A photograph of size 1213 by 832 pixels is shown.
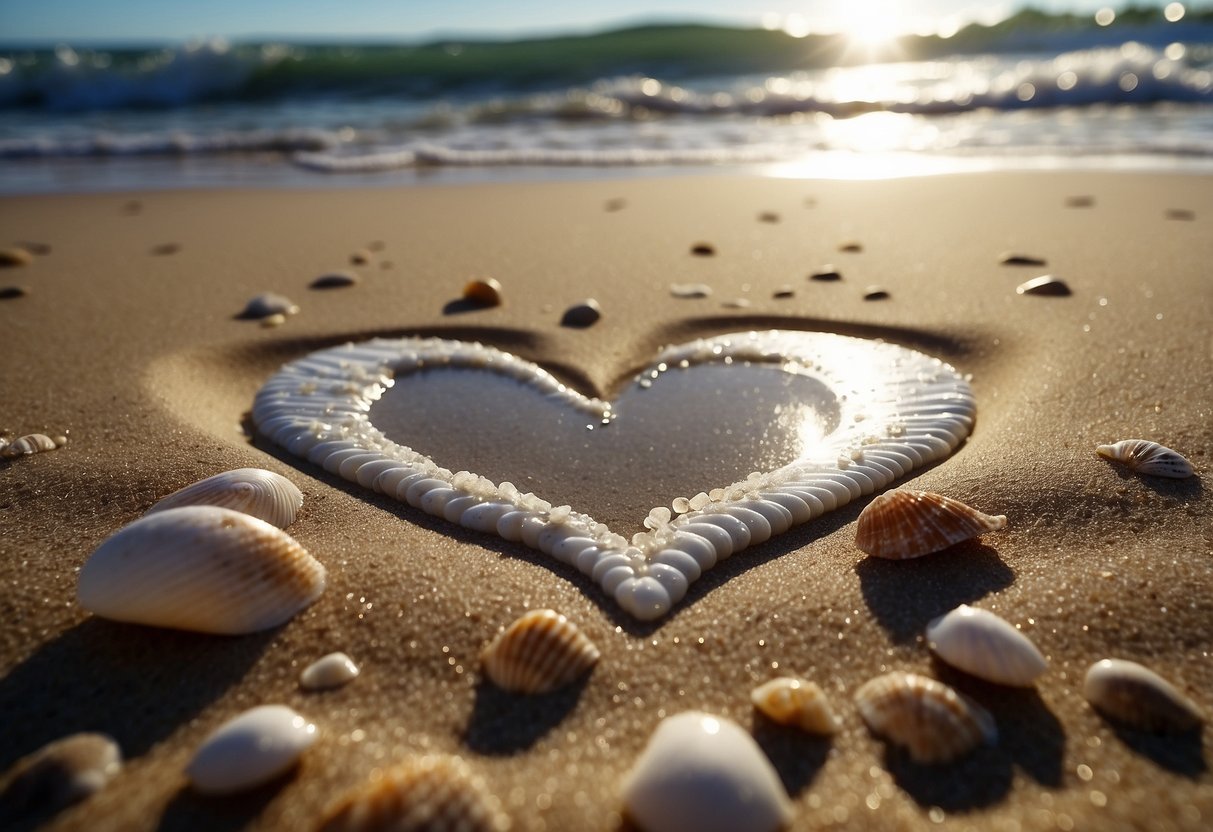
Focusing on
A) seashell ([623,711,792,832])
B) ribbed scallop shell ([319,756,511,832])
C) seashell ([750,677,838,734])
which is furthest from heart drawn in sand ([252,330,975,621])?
ribbed scallop shell ([319,756,511,832])

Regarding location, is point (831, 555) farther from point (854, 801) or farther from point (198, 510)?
point (198, 510)

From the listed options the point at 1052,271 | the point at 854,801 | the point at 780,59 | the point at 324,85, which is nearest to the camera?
the point at 854,801

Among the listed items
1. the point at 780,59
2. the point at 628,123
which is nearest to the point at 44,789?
the point at 628,123

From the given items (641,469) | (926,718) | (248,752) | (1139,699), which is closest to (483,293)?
(641,469)

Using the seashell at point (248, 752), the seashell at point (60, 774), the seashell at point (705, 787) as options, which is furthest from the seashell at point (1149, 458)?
the seashell at point (60, 774)

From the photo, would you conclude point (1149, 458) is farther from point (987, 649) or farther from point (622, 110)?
point (622, 110)

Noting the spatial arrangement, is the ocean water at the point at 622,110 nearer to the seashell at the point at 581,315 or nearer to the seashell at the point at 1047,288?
the seashell at the point at 1047,288

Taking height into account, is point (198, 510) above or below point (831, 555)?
above
